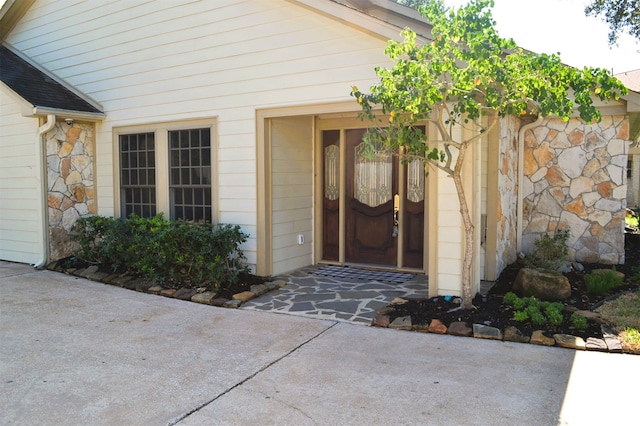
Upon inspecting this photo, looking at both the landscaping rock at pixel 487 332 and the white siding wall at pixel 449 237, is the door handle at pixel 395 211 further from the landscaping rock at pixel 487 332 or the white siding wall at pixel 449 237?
the landscaping rock at pixel 487 332

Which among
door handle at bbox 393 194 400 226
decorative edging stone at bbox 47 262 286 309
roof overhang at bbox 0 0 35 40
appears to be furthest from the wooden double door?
roof overhang at bbox 0 0 35 40

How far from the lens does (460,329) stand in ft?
16.4

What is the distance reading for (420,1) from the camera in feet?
76.6

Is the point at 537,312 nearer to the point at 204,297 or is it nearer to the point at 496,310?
the point at 496,310

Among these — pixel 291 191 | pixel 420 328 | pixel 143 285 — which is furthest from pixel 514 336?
pixel 143 285

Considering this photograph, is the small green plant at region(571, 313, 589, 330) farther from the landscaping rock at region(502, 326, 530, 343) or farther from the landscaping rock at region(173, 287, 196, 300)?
the landscaping rock at region(173, 287, 196, 300)

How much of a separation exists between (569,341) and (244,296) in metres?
3.68

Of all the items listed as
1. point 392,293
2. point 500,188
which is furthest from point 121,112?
point 500,188

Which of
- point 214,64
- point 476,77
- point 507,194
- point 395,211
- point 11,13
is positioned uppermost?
point 11,13

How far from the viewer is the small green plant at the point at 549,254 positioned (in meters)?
7.16

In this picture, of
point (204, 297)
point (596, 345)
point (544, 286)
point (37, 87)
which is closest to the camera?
point (596, 345)

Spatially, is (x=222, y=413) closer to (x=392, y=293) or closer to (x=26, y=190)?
(x=392, y=293)

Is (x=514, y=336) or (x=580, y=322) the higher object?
(x=580, y=322)

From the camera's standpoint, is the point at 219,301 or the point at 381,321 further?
the point at 219,301
